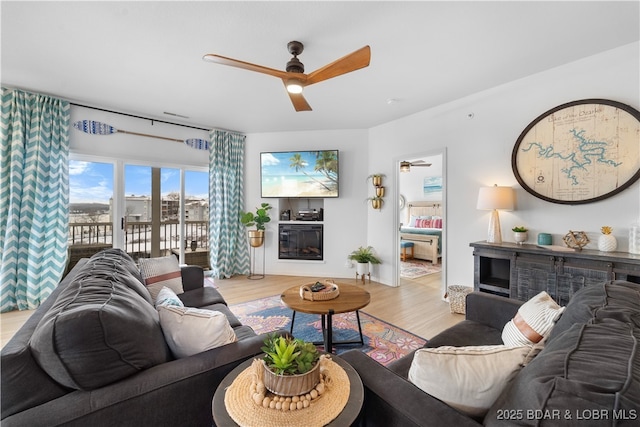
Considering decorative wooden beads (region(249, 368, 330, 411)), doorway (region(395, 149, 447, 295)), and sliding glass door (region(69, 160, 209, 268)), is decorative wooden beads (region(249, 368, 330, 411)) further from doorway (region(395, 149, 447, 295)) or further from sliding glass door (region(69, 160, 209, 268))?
sliding glass door (region(69, 160, 209, 268))

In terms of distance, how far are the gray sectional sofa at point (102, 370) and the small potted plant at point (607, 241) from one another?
300 cm

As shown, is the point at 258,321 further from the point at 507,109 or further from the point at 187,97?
the point at 507,109

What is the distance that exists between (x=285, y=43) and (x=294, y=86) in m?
0.38

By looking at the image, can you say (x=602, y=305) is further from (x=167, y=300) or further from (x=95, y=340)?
(x=167, y=300)

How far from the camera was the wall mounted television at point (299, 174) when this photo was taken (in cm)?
472

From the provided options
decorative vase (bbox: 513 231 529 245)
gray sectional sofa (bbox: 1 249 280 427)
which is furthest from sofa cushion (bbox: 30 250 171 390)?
decorative vase (bbox: 513 231 529 245)

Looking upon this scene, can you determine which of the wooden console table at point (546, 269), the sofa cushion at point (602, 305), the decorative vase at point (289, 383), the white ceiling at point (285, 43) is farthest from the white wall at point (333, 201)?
the decorative vase at point (289, 383)

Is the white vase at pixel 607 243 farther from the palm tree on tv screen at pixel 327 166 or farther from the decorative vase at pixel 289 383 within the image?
the palm tree on tv screen at pixel 327 166

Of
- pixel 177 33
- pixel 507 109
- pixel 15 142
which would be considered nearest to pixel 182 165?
pixel 15 142

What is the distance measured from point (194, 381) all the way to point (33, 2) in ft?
8.70

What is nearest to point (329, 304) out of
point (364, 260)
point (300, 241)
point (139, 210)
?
point (364, 260)

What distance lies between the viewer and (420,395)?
91cm

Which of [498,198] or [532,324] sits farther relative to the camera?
[498,198]

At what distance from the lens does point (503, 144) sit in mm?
3074
